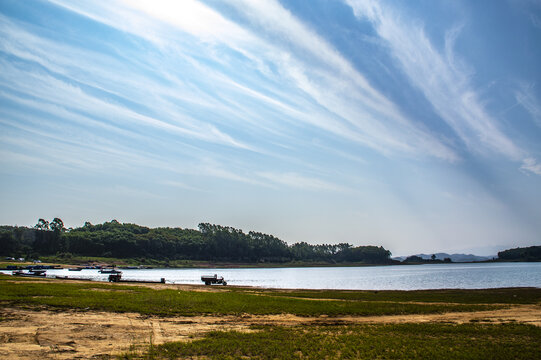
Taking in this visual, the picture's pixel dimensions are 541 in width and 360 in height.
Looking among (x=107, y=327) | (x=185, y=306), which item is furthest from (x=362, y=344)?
(x=185, y=306)

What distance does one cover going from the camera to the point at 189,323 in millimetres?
22812

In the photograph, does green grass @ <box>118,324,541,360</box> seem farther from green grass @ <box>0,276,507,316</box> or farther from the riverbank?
green grass @ <box>0,276,507,316</box>

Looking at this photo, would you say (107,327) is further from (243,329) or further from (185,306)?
(185,306)

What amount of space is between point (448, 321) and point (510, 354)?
982cm

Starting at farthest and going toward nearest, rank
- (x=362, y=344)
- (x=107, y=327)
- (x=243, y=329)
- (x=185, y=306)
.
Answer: (x=185, y=306)
(x=243, y=329)
(x=107, y=327)
(x=362, y=344)

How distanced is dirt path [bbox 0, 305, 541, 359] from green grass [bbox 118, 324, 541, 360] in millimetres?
1844

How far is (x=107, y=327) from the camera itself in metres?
20.4

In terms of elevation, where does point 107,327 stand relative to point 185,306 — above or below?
above

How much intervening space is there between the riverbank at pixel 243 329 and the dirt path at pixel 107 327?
0.05 meters

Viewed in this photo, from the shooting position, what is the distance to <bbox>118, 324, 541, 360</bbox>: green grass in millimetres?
16203

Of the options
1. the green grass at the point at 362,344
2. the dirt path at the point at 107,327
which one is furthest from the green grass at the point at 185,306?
the green grass at the point at 362,344

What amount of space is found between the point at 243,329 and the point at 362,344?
24.1 feet

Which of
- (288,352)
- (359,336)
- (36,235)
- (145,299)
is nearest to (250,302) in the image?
(145,299)

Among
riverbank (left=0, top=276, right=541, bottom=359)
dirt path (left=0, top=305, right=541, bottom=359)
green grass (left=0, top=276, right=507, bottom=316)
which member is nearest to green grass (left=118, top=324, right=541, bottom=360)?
riverbank (left=0, top=276, right=541, bottom=359)
